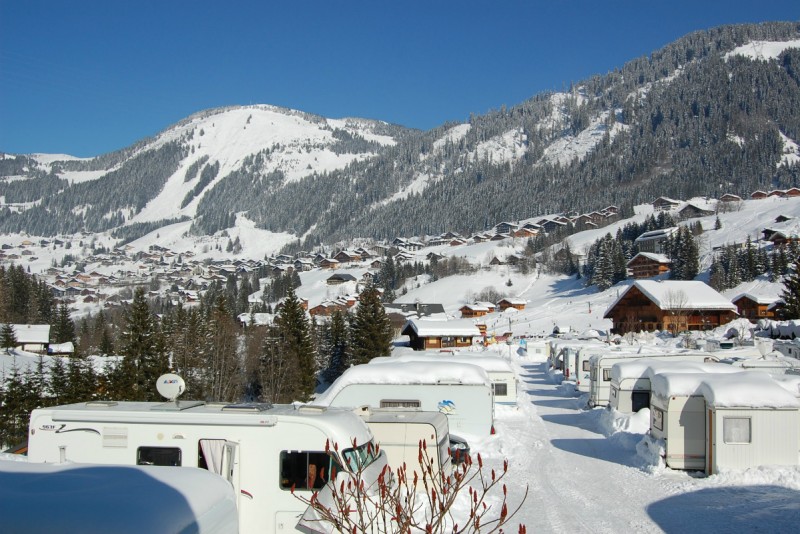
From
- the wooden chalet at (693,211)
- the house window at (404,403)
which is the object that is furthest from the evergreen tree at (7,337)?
the wooden chalet at (693,211)

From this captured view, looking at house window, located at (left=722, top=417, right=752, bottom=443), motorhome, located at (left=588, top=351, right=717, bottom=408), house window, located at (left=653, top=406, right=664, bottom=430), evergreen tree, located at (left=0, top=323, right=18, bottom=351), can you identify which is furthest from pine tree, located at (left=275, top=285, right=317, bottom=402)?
evergreen tree, located at (left=0, top=323, right=18, bottom=351)

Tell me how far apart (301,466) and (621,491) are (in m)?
7.34

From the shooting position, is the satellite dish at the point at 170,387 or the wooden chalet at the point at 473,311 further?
the wooden chalet at the point at 473,311

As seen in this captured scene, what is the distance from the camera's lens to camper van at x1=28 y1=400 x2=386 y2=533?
8.27 metres

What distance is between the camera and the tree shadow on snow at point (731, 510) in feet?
33.1

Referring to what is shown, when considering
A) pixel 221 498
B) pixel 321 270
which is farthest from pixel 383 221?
pixel 221 498

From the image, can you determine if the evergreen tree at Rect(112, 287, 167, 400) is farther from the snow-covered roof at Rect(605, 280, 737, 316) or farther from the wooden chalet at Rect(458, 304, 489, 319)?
the wooden chalet at Rect(458, 304, 489, 319)

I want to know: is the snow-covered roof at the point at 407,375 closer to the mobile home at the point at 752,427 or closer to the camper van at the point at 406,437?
the camper van at the point at 406,437

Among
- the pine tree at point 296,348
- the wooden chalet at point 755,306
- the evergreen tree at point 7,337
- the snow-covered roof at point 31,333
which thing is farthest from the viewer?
the wooden chalet at point 755,306

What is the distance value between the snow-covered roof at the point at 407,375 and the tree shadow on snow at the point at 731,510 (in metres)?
6.45

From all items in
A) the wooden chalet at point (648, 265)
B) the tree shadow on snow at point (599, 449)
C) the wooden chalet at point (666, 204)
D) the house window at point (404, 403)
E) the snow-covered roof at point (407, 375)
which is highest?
the wooden chalet at point (666, 204)

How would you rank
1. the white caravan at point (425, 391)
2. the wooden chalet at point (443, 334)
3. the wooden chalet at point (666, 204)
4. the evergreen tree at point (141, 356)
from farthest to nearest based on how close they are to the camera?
the wooden chalet at point (666, 204)
the wooden chalet at point (443, 334)
the evergreen tree at point (141, 356)
the white caravan at point (425, 391)

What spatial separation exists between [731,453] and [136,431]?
11.3 m

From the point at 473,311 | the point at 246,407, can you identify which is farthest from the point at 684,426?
the point at 473,311
